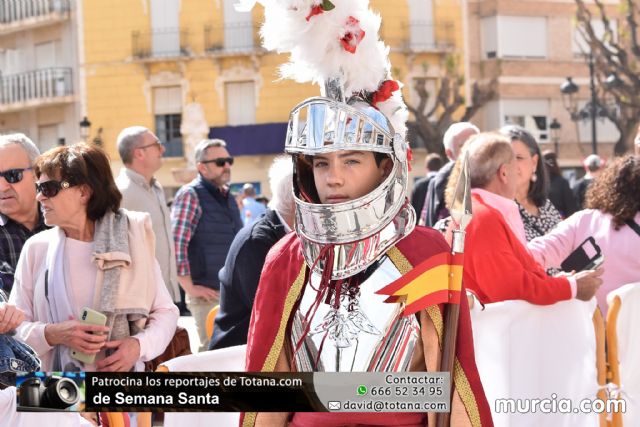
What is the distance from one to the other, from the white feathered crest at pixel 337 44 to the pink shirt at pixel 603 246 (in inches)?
109

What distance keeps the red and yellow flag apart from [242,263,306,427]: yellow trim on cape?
29cm

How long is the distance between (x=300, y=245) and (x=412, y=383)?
0.70m

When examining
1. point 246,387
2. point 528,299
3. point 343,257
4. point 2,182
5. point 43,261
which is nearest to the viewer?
point 246,387

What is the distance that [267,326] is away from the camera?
3309mm

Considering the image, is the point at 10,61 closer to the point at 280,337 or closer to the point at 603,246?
the point at 603,246

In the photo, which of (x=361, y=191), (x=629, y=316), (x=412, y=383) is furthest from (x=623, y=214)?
(x=412, y=383)

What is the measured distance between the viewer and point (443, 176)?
791 cm

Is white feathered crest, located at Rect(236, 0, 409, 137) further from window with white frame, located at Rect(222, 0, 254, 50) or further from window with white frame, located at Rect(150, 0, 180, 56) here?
window with white frame, located at Rect(150, 0, 180, 56)

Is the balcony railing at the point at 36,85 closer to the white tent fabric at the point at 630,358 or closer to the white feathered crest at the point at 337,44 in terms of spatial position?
the white tent fabric at the point at 630,358

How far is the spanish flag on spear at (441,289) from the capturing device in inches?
122

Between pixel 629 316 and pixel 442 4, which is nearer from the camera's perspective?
pixel 629 316

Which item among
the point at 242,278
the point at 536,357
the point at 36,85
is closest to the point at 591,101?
the point at 36,85

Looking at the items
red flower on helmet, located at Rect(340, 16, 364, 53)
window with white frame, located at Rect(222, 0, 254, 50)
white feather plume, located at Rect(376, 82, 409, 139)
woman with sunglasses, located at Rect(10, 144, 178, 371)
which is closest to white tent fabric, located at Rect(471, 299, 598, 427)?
woman with sunglasses, located at Rect(10, 144, 178, 371)

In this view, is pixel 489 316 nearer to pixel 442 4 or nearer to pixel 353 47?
pixel 353 47
